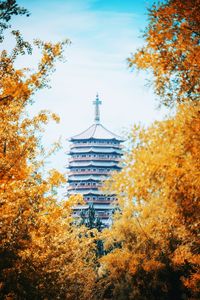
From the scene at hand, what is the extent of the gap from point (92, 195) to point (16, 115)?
45.5 meters

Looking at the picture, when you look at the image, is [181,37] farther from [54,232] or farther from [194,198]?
[54,232]

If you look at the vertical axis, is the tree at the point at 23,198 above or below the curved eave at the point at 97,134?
below

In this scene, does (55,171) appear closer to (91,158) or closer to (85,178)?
A: (85,178)

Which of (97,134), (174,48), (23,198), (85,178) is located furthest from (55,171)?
(97,134)

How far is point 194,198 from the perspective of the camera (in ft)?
16.3

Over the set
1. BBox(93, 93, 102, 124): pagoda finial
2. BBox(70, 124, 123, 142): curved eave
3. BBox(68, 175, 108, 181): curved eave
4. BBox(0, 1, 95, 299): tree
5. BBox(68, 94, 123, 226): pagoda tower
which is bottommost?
BBox(0, 1, 95, 299): tree

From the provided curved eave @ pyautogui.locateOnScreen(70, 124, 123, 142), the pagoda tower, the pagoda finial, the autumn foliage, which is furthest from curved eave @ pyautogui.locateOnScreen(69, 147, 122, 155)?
the autumn foliage

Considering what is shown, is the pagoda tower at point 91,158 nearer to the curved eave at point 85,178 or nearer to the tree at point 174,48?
the curved eave at point 85,178

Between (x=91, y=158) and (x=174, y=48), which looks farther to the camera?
(x=91, y=158)

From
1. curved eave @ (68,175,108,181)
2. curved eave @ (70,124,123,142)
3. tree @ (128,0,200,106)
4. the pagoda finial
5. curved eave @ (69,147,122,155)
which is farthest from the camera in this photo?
the pagoda finial

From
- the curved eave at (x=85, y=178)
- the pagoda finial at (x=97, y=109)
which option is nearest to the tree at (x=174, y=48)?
the curved eave at (x=85, y=178)

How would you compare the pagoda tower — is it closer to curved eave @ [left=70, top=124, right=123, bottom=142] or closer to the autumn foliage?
curved eave @ [left=70, top=124, right=123, bottom=142]

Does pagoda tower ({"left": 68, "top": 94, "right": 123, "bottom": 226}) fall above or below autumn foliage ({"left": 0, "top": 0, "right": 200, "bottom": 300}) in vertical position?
above

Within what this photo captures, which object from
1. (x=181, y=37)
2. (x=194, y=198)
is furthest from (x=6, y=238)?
(x=181, y=37)
